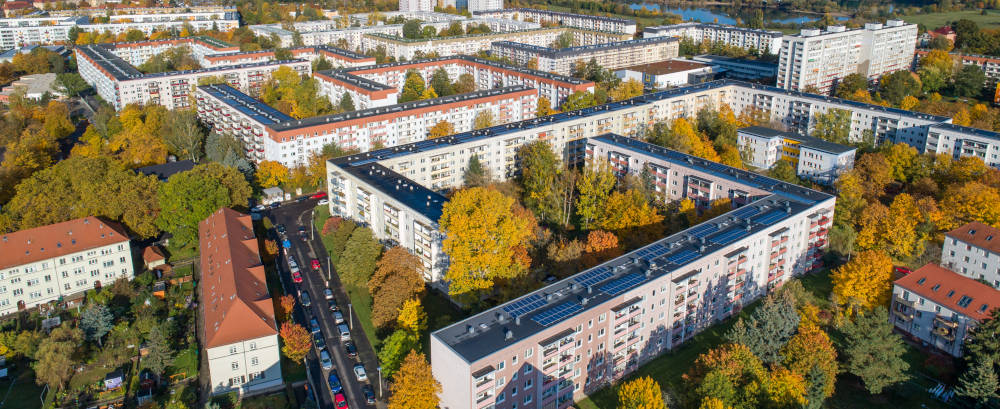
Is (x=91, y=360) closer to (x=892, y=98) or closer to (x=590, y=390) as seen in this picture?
(x=590, y=390)

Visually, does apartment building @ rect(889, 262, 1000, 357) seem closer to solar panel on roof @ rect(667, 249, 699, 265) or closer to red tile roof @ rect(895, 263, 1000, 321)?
red tile roof @ rect(895, 263, 1000, 321)

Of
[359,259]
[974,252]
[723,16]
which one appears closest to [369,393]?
[359,259]

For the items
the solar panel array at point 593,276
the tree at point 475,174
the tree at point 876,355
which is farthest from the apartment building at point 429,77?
Answer: the tree at point 876,355

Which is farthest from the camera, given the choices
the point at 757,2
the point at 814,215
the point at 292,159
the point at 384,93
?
the point at 757,2

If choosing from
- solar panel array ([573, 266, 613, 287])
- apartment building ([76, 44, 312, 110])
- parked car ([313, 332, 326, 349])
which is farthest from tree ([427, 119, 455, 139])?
solar panel array ([573, 266, 613, 287])

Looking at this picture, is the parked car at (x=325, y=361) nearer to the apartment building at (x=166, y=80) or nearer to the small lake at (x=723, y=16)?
the apartment building at (x=166, y=80)

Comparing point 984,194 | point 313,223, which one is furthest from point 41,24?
point 984,194

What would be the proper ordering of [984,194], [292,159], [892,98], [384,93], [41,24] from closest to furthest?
[984,194] → [292,159] → [384,93] → [892,98] → [41,24]
